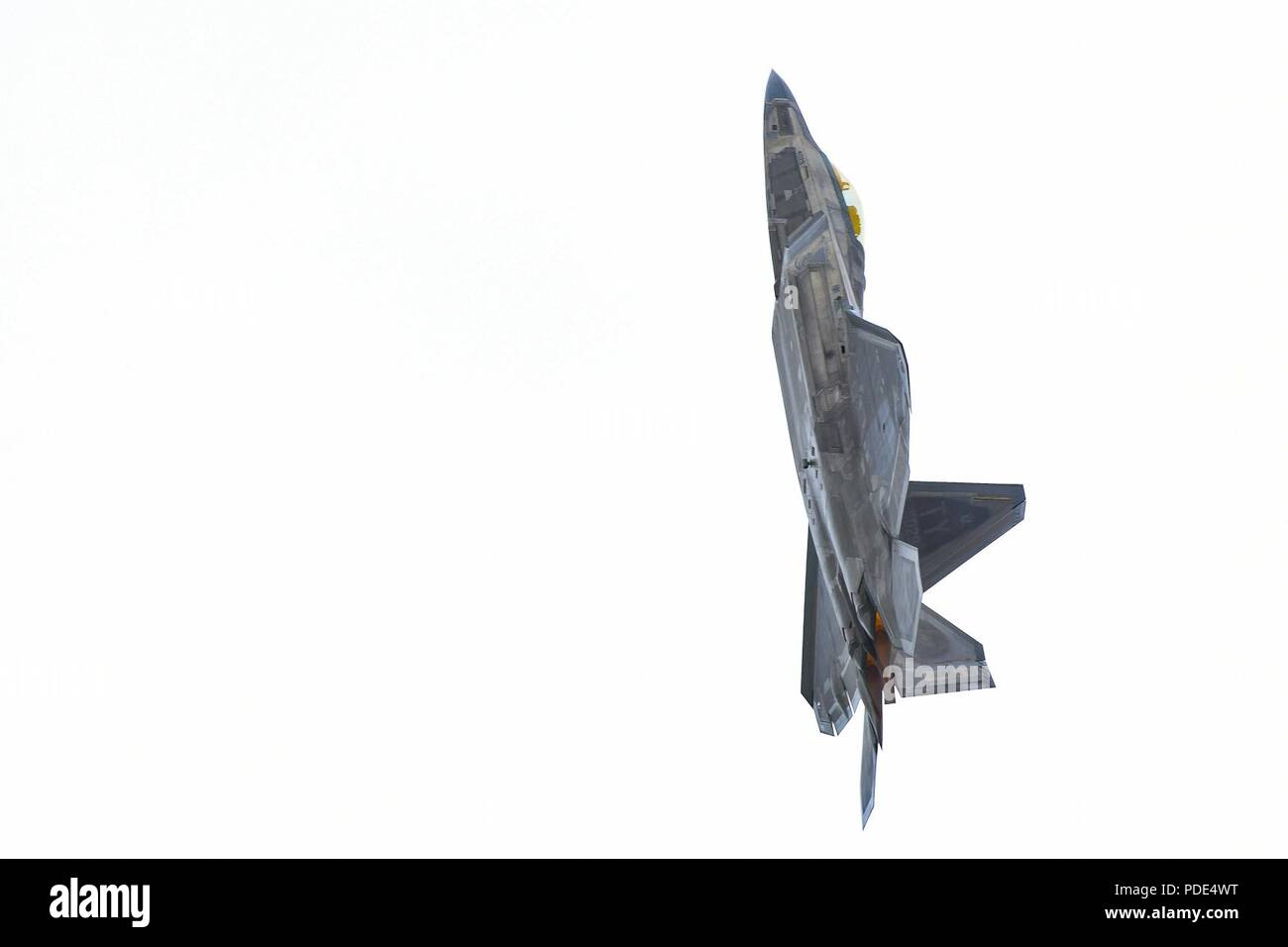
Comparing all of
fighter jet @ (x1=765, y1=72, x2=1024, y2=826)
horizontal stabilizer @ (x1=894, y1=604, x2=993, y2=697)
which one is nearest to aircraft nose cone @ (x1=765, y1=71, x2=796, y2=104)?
fighter jet @ (x1=765, y1=72, x2=1024, y2=826)

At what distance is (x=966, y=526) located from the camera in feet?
110

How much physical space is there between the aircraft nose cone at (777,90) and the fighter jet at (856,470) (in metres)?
0.03

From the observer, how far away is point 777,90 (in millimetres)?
32031

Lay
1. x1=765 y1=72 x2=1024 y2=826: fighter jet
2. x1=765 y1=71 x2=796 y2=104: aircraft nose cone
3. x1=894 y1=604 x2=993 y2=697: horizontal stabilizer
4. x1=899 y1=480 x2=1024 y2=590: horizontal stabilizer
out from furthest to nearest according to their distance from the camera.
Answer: x1=899 y1=480 x2=1024 y2=590: horizontal stabilizer, x1=765 y1=71 x2=796 y2=104: aircraft nose cone, x1=894 y1=604 x2=993 y2=697: horizontal stabilizer, x1=765 y1=72 x2=1024 y2=826: fighter jet

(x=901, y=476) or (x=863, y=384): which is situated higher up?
(x=863, y=384)

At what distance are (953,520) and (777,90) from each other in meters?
11.3

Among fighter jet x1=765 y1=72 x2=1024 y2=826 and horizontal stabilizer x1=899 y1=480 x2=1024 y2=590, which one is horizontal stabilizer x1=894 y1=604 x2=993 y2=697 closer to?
fighter jet x1=765 y1=72 x2=1024 y2=826

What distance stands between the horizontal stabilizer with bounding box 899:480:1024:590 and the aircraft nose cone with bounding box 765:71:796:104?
1011cm

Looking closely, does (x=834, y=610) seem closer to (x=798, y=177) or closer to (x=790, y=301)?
(x=790, y=301)

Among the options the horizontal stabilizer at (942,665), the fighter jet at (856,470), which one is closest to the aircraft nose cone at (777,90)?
the fighter jet at (856,470)

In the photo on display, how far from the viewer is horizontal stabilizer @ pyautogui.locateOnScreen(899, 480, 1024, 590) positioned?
33.4 metres
